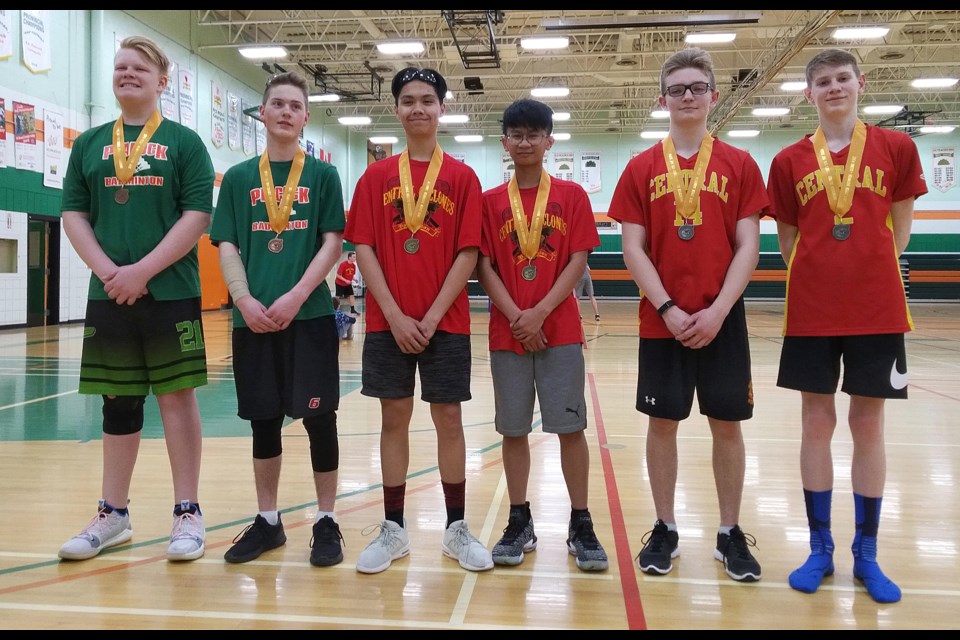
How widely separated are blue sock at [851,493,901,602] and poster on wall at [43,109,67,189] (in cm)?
1381

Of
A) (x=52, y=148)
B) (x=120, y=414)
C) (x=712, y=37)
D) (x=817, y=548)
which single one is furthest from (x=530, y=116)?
(x=52, y=148)

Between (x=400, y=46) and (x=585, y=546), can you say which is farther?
(x=400, y=46)

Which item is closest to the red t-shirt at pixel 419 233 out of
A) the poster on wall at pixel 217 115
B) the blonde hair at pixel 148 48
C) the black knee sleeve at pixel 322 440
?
the black knee sleeve at pixel 322 440

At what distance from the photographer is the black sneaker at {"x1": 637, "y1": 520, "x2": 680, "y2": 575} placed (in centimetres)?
241

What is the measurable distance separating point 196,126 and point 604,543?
15717 millimetres

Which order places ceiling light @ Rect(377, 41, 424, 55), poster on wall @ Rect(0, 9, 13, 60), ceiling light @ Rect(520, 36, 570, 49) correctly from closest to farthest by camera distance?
poster on wall @ Rect(0, 9, 13, 60) → ceiling light @ Rect(520, 36, 570, 49) → ceiling light @ Rect(377, 41, 424, 55)

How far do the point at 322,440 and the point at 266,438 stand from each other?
23 cm

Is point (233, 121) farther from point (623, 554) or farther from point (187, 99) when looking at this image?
point (623, 554)

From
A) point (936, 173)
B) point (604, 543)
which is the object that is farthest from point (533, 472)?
point (936, 173)

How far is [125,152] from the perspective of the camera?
2.57m

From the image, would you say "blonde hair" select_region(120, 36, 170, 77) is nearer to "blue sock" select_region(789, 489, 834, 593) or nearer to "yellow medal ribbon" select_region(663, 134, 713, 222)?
"yellow medal ribbon" select_region(663, 134, 713, 222)

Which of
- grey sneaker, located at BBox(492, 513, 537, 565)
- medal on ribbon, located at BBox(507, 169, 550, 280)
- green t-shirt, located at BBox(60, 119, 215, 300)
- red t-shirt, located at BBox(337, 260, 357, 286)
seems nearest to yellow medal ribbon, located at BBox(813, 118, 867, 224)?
medal on ribbon, located at BBox(507, 169, 550, 280)

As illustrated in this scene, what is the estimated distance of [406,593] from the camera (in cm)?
225

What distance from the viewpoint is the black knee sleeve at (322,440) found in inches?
104
